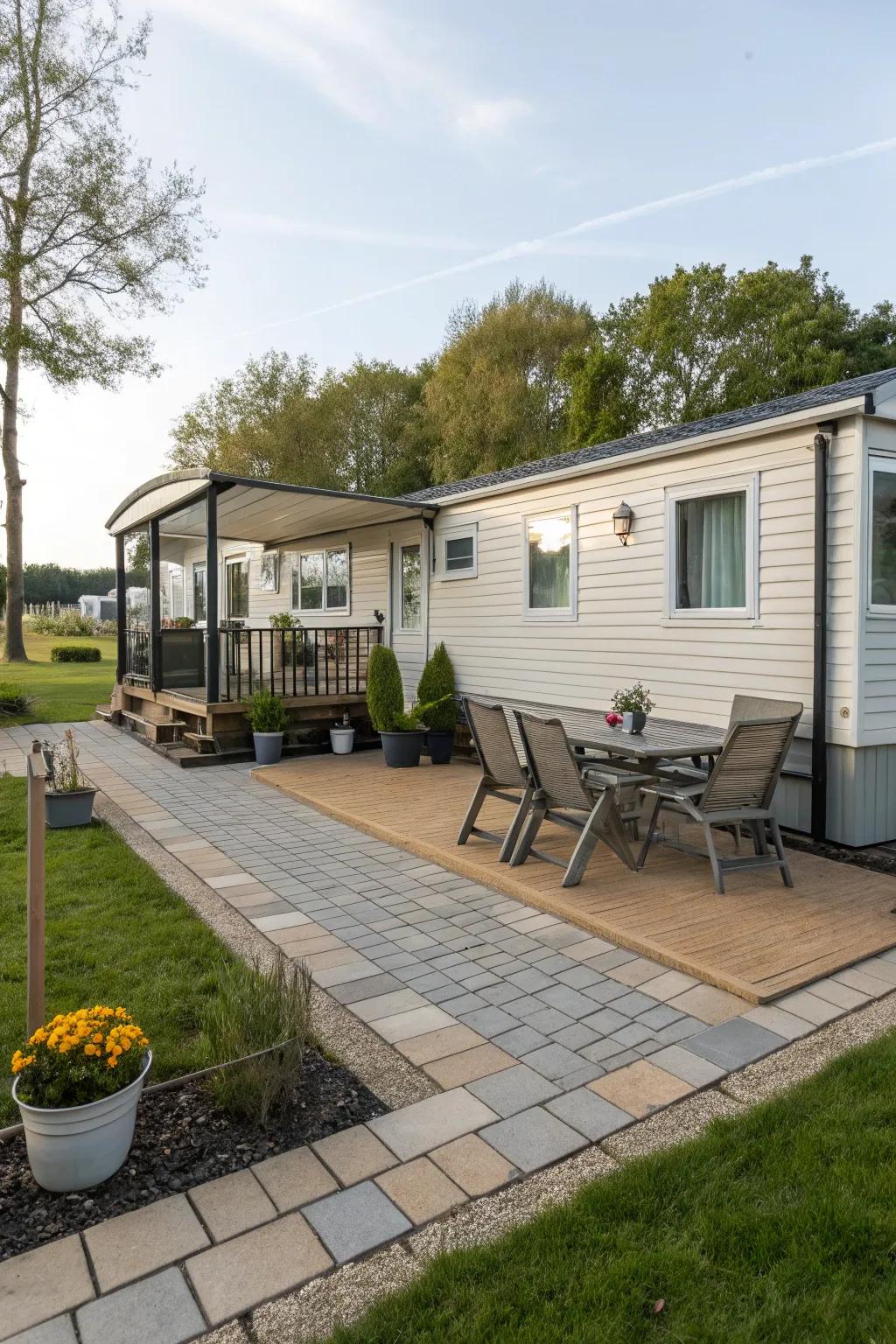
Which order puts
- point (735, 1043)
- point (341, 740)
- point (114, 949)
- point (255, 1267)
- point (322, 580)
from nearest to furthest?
point (255, 1267)
point (735, 1043)
point (114, 949)
point (341, 740)
point (322, 580)

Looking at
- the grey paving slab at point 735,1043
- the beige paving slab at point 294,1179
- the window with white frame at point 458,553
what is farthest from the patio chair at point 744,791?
the window with white frame at point 458,553

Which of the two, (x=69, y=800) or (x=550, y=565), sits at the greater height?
(x=550, y=565)

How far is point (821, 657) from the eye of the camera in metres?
5.25

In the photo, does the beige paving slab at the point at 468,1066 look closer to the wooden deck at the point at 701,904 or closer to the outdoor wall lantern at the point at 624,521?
the wooden deck at the point at 701,904

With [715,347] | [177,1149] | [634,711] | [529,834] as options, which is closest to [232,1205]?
[177,1149]

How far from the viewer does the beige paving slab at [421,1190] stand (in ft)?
6.47

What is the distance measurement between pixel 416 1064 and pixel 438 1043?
16cm

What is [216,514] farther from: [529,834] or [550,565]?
[529,834]

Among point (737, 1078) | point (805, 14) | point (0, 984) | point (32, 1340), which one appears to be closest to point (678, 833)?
point (737, 1078)

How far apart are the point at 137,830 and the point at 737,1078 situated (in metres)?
4.49

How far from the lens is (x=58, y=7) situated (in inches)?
697

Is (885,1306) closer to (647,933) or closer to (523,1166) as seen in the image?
(523,1166)

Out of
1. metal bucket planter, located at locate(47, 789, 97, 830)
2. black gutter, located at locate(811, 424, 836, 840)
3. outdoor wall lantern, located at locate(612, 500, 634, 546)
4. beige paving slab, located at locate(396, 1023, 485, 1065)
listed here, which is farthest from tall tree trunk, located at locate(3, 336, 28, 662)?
beige paving slab, located at locate(396, 1023, 485, 1065)

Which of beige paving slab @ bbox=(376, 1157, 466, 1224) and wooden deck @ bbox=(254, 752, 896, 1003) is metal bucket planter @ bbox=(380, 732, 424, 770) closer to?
wooden deck @ bbox=(254, 752, 896, 1003)
